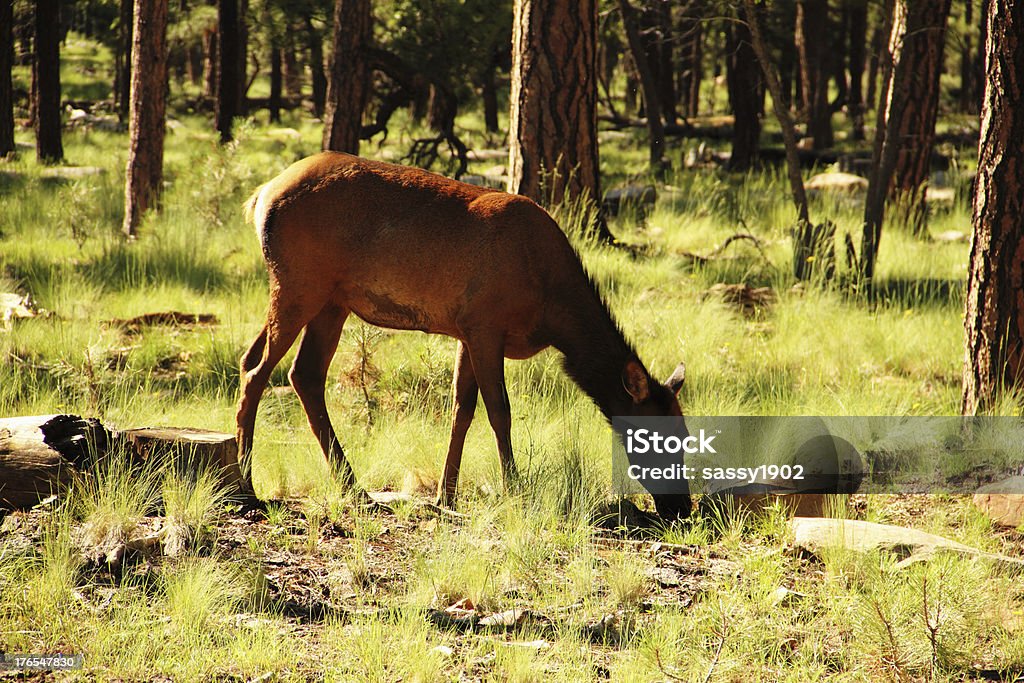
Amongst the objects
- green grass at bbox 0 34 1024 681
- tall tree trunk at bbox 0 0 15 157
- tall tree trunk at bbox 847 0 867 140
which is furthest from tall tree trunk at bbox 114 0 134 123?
tall tree trunk at bbox 847 0 867 140

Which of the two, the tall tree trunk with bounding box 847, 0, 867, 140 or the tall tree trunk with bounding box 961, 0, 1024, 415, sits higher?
the tall tree trunk with bounding box 847, 0, 867, 140

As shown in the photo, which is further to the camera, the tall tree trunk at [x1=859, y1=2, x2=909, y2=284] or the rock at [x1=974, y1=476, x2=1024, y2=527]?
the tall tree trunk at [x1=859, y1=2, x2=909, y2=284]

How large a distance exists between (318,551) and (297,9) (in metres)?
15.9

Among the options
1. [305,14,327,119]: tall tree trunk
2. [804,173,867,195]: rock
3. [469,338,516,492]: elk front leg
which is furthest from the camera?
[305,14,327,119]: tall tree trunk

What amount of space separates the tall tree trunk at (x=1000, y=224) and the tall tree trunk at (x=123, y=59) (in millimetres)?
22097

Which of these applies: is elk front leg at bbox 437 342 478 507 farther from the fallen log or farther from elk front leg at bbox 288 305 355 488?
the fallen log

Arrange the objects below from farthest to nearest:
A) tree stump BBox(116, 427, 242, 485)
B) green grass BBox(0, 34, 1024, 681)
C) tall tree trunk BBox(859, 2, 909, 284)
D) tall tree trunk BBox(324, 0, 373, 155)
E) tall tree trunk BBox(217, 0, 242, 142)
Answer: tall tree trunk BBox(217, 0, 242, 142), tall tree trunk BBox(324, 0, 373, 155), tall tree trunk BBox(859, 2, 909, 284), tree stump BBox(116, 427, 242, 485), green grass BBox(0, 34, 1024, 681)

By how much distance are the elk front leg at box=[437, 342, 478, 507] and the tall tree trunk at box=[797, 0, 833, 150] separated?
2020 cm

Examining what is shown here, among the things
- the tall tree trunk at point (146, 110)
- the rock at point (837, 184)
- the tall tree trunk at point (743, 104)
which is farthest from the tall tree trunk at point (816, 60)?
the tall tree trunk at point (146, 110)

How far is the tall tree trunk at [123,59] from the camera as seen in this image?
24859 millimetres

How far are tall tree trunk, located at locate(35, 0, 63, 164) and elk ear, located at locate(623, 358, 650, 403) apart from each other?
1644cm

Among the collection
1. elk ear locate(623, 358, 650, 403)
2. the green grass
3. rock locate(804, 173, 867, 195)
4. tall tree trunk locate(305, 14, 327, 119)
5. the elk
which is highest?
tall tree trunk locate(305, 14, 327, 119)

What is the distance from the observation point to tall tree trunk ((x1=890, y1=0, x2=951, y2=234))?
1302 cm

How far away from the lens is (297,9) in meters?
18.8
